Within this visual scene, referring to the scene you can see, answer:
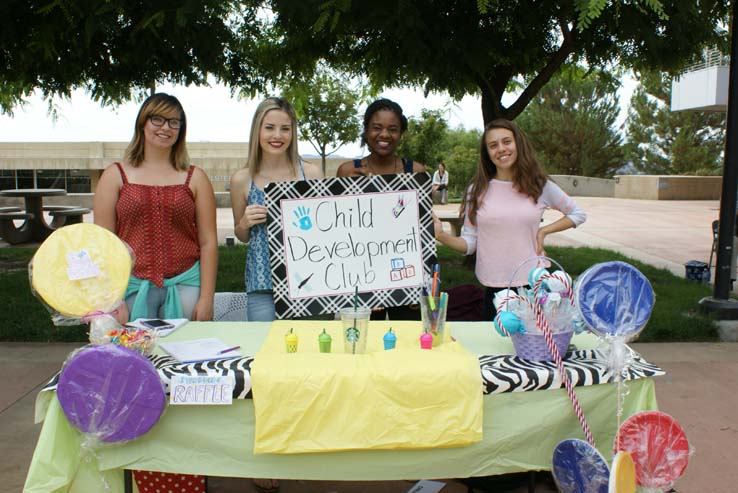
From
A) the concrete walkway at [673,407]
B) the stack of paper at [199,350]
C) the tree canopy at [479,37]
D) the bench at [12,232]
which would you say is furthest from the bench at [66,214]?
the stack of paper at [199,350]

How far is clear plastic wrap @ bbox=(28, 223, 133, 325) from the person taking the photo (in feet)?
8.46

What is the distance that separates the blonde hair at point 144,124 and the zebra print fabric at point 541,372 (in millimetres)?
1809

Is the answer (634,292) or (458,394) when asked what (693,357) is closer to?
(634,292)

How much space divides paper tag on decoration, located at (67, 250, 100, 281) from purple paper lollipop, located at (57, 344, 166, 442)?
357 mm

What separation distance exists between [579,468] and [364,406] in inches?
32.4

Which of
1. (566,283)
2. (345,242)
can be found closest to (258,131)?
(345,242)

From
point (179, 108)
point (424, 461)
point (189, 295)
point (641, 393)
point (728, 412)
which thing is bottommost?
point (728, 412)

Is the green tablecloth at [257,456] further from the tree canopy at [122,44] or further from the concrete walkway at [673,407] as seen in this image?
the tree canopy at [122,44]

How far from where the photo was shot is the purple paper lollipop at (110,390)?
2.36 meters

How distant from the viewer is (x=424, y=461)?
249 cm

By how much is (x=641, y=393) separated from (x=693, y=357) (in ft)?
10.9

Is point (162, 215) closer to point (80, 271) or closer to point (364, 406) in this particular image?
point (80, 271)

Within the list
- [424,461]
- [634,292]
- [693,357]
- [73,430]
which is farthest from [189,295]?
[693,357]

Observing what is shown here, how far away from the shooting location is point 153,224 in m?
3.21
